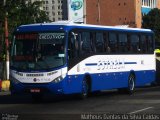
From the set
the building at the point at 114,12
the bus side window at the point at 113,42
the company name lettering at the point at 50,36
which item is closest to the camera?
the company name lettering at the point at 50,36

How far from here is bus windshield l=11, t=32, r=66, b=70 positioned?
22.3 m

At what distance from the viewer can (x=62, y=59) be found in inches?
878

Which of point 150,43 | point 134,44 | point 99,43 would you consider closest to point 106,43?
point 99,43

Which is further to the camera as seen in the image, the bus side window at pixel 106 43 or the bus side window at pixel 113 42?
the bus side window at pixel 113 42

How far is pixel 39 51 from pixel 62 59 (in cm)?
91

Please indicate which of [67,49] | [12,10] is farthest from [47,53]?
[12,10]

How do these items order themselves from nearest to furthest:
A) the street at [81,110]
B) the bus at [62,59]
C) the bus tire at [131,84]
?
the street at [81,110] → the bus at [62,59] → the bus tire at [131,84]

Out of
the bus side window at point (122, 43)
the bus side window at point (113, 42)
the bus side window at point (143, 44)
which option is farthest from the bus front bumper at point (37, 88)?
the bus side window at point (143, 44)

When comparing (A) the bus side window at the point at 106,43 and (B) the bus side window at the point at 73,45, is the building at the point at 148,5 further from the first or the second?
(B) the bus side window at the point at 73,45

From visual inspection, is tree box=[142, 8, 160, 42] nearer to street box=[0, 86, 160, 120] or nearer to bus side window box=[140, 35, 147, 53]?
bus side window box=[140, 35, 147, 53]

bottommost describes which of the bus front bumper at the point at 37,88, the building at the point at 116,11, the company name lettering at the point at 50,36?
the bus front bumper at the point at 37,88

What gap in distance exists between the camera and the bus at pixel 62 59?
73.1ft

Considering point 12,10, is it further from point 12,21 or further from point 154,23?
point 154,23

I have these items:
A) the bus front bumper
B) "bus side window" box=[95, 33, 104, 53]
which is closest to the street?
the bus front bumper
